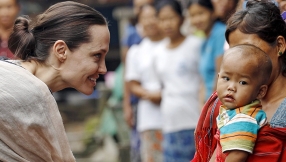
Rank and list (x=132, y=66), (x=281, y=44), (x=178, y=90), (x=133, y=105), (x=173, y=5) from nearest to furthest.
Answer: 1. (x=281, y=44)
2. (x=178, y=90)
3. (x=173, y=5)
4. (x=132, y=66)
5. (x=133, y=105)

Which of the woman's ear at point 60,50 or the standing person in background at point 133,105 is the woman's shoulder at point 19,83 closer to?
the woman's ear at point 60,50

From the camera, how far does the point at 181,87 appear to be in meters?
6.26

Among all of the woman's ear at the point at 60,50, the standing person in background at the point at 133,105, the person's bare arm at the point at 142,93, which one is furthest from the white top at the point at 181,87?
the woman's ear at the point at 60,50

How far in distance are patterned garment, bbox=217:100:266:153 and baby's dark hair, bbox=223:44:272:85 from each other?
11cm

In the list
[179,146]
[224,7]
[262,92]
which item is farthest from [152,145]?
[262,92]

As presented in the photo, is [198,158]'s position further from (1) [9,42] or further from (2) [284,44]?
(1) [9,42]

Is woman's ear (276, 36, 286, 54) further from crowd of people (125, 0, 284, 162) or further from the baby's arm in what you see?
crowd of people (125, 0, 284, 162)

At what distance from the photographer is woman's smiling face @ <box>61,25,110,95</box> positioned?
3.24 metres

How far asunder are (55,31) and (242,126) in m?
1.12

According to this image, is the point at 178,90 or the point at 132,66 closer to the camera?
the point at 178,90

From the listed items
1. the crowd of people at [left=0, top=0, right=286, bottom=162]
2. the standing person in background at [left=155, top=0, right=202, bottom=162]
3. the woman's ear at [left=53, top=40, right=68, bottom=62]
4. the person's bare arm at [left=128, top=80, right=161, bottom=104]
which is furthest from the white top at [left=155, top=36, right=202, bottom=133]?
the woman's ear at [left=53, top=40, right=68, bottom=62]

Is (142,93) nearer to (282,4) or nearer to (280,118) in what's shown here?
(282,4)

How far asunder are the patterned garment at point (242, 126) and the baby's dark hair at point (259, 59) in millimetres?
111

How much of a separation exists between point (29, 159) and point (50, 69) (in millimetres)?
501
